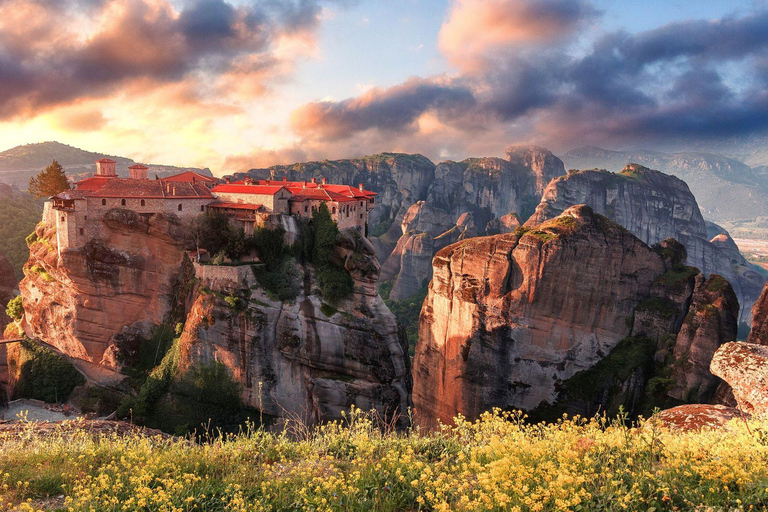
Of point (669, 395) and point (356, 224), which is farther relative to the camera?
point (356, 224)

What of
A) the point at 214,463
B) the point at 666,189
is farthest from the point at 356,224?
the point at 666,189

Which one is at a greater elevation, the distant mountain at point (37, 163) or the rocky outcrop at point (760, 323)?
the distant mountain at point (37, 163)

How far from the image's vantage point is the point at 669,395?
113 ft

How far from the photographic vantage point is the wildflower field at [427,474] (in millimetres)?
5875

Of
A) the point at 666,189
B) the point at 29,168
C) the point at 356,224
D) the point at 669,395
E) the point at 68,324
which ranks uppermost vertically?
the point at 29,168

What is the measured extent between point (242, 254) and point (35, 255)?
53.3 feet

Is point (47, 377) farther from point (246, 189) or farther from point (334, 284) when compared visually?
point (334, 284)

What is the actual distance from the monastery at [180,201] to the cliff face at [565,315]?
48.0 ft

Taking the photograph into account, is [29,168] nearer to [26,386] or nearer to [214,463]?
[26,386]

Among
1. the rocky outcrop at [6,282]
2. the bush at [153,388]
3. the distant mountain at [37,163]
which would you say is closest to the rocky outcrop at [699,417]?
the bush at [153,388]

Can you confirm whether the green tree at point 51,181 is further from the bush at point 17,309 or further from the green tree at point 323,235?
the green tree at point 323,235

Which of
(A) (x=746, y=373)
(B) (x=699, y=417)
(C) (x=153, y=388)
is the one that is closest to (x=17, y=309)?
(C) (x=153, y=388)

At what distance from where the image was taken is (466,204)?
15312cm

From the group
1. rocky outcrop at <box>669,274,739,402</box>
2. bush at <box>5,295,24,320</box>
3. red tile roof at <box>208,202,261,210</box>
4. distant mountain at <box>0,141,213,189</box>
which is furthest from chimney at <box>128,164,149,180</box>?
distant mountain at <box>0,141,213,189</box>
